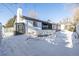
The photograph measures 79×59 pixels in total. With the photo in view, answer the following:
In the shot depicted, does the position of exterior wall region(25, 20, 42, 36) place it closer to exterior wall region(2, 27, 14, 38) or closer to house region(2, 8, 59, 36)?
house region(2, 8, 59, 36)

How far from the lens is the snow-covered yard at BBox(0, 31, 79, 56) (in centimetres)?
178

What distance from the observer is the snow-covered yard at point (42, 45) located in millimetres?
1779

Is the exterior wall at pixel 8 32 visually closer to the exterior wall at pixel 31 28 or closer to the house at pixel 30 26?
the house at pixel 30 26

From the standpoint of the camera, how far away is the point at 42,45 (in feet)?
5.85

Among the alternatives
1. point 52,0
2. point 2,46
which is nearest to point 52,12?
point 52,0

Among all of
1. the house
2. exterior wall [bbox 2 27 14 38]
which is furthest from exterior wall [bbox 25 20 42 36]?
exterior wall [bbox 2 27 14 38]

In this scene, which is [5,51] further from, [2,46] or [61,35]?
[61,35]

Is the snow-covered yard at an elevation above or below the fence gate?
below

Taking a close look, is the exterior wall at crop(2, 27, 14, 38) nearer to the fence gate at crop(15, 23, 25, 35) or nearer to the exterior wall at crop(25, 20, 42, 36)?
the fence gate at crop(15, 23, 25, 35)

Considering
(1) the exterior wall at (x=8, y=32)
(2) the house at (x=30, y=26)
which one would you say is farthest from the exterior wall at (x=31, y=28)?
(1) the exterior wall at (x=8, y=32)

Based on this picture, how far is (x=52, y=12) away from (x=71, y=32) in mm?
294

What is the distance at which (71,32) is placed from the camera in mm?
1782


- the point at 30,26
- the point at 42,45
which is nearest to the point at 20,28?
the point at 30,26

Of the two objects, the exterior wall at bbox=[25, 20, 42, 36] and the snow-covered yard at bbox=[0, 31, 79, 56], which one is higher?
the exterior wall at bbox=[25, 20, 42, 36]
